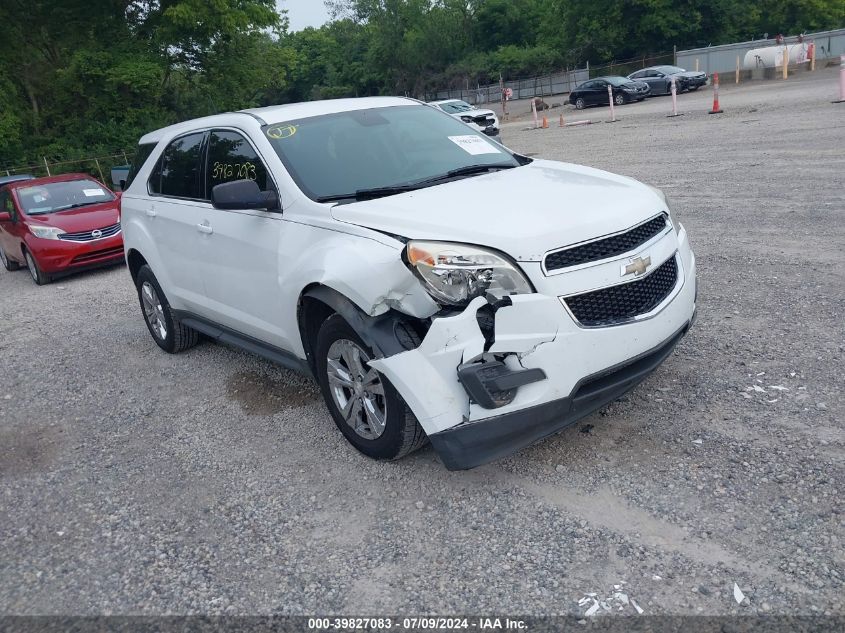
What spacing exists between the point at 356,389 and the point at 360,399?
0.07m

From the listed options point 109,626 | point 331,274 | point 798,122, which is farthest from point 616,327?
point 798,122

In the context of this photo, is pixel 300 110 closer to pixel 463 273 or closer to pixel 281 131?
pixel 281 131

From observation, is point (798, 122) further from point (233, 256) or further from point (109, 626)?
point (109, 626)

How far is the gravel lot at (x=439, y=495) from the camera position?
3160 mm

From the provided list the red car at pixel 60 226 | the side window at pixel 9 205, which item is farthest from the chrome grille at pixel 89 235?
the side window at pixel 9 205

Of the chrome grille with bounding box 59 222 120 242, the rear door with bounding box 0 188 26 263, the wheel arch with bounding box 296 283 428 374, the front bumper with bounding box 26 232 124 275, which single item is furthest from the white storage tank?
the wheel arch with bounding box 296 283 428 374

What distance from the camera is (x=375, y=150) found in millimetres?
4969

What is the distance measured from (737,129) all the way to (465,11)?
63771mm

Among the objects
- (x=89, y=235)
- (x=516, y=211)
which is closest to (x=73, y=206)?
(x=89, y=235)

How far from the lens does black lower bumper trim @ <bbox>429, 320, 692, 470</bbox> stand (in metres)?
3.52

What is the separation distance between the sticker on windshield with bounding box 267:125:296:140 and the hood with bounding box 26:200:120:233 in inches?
304

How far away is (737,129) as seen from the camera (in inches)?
687

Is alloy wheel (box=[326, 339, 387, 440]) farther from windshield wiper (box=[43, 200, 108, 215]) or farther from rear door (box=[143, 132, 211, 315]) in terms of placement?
windshield wiper (box=[43, 200, 108, 215])

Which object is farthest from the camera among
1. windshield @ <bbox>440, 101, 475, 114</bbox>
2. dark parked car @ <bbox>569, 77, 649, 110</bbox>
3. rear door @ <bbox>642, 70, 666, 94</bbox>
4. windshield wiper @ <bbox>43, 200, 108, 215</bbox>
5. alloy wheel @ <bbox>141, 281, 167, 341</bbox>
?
rear door @ <bbox>642, 70, 666, 94</bbox>
